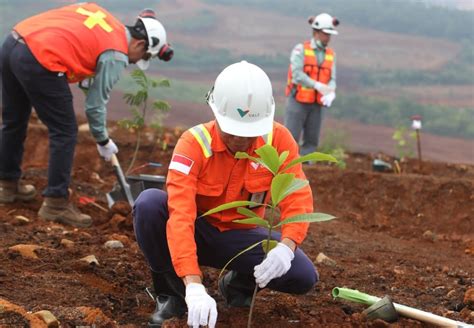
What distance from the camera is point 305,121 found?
8.05m

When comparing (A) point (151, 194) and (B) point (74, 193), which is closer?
(A) point (151, 194)

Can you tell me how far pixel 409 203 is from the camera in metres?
6.91

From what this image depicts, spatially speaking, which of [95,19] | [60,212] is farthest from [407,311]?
[95,19]

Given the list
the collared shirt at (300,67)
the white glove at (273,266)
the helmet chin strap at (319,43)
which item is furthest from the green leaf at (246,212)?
the helmet chin strap at (319,43)

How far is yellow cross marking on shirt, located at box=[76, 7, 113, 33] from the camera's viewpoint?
4.82 m

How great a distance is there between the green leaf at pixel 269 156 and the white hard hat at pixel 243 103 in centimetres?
32

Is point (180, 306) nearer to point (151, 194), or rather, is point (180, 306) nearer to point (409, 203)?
point (151, 194)

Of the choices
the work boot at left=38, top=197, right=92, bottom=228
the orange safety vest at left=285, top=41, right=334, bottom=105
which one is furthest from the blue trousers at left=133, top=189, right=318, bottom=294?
the orange safety vest at left=285, top=41, right=334, bottom=105

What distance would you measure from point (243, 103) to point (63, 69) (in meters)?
1.97

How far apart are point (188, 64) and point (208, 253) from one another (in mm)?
12608

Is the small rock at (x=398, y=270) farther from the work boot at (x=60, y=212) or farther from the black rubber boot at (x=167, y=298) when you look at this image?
the work boot at (x=60, y=212)

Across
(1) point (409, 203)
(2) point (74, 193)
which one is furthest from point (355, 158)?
(2) point (74, 193)

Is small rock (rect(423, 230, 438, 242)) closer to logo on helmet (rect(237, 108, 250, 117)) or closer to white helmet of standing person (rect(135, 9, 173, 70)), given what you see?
white helmet of standing person (rect(135, 9, 173, 70))

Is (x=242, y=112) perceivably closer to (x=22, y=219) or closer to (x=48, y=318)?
(x=48, y=318)
